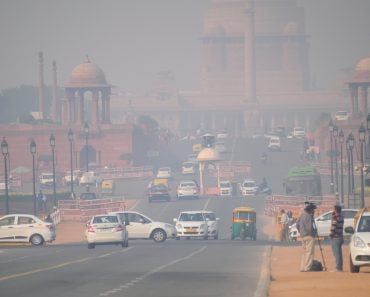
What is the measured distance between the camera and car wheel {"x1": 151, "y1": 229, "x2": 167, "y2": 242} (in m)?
60.2

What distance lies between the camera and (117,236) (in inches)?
2088

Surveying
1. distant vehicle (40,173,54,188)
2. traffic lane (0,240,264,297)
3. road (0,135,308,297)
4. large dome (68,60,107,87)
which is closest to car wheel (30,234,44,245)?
road (0,135,308,297)

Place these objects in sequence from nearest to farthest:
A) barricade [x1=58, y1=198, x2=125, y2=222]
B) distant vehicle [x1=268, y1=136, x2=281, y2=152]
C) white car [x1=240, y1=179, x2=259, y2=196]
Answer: barricade [x1=58, y1=198, x2=125, y2=222] < white car [x1=240, y1=179, x2=259, y2=196] < distant vehicle [x1=268, y1=136, x2=281, y2=152]

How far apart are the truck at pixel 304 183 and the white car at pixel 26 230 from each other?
42.4 meters

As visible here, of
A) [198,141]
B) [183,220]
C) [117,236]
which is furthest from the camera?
[198,141]

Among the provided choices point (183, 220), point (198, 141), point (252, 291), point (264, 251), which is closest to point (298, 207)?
point (183, 220)

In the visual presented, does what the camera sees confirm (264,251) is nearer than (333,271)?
No

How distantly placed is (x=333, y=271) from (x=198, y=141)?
154462 millimetres

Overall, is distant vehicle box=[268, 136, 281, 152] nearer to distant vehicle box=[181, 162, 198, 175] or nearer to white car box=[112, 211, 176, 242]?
distant vehicle box=[181, 162, 198, 175]

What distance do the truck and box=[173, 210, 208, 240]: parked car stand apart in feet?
114

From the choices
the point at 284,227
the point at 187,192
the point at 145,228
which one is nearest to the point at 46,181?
the point at 187,192

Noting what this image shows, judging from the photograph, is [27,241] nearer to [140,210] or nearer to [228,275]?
[228,275]

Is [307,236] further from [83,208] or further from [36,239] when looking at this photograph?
[83,208]

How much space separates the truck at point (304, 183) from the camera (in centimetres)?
9981
